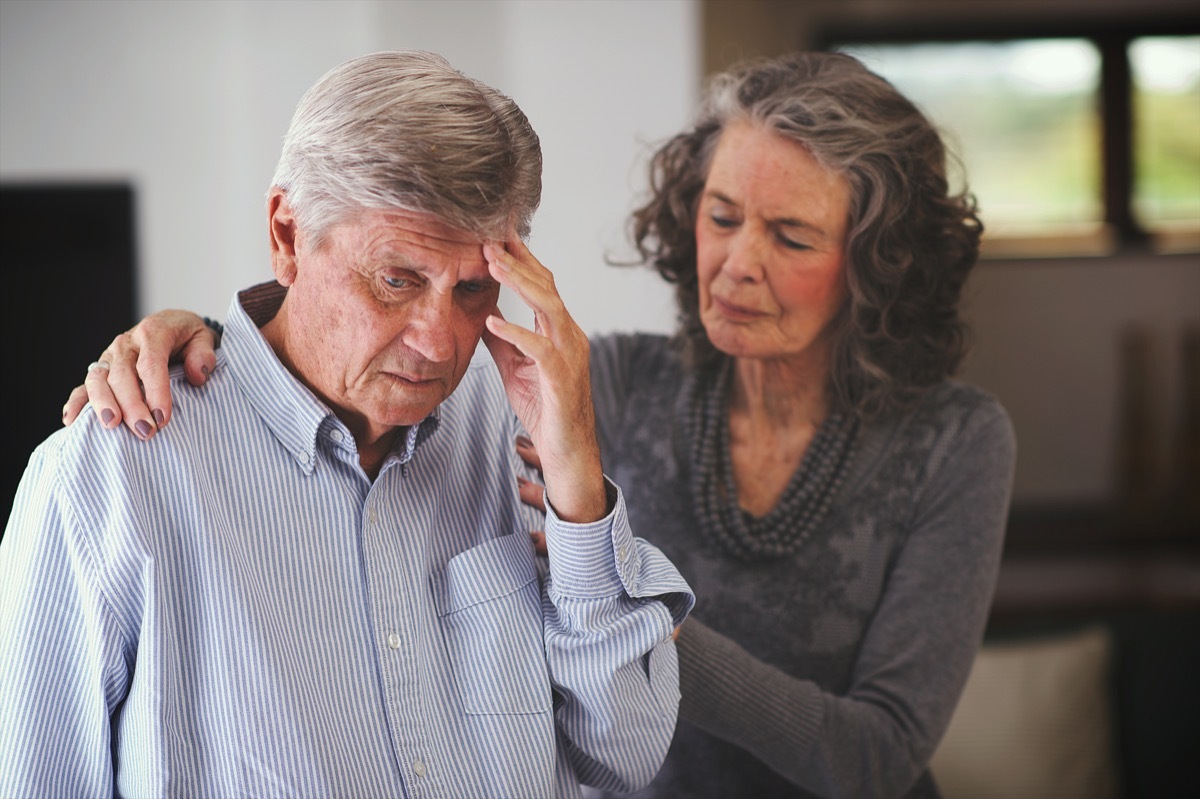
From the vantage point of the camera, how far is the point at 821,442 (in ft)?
5.75

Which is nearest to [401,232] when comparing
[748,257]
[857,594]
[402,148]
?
[402,148]

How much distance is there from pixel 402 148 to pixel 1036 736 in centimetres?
215

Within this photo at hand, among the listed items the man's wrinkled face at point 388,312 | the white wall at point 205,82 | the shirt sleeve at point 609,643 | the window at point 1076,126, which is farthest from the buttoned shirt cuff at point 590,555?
the window at point 1076,126

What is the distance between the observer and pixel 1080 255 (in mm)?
5625

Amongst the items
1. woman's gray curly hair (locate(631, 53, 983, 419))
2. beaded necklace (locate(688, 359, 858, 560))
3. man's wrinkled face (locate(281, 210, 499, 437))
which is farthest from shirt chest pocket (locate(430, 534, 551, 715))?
woman's gray curly hair (locate(631, 53, 983, 419))

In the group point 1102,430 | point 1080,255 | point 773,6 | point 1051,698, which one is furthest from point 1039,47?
point 1051,698

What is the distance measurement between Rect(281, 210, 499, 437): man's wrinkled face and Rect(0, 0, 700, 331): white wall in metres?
1.78

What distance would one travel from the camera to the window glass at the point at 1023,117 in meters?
5.62

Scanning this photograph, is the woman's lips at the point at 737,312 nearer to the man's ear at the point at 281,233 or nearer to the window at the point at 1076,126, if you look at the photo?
the man's ear at the point at 281,233

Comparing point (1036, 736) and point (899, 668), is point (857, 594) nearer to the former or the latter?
point (899, 668)

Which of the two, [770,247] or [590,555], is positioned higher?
[770,247]

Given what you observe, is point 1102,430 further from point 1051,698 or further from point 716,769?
point 716,769

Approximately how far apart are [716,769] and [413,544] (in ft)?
2.31

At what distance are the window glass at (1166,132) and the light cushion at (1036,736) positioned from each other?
375 cm
